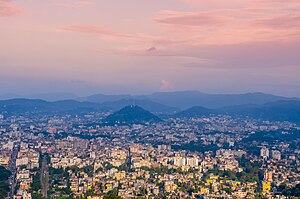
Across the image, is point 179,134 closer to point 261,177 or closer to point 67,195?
point 261,177

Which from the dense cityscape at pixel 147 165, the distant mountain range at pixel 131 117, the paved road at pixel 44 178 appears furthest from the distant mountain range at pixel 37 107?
the paved road at pixel 44 178

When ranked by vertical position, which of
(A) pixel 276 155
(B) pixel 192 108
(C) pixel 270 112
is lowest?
(A) pixel 276 155

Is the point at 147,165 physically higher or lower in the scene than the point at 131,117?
A: lower

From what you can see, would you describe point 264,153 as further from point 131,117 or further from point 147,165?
point 131,117

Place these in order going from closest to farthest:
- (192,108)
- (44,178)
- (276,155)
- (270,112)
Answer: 1. (44,178)
2. (276,155)
3. (270,112)
4. (192,108)

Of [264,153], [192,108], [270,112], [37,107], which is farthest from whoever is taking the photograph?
[192,108]

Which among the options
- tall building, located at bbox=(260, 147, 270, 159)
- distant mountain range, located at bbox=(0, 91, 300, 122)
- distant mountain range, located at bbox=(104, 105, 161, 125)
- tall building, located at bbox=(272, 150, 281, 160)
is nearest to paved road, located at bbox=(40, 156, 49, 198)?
tall building, located at bbox=(260, 147, 270, 159)

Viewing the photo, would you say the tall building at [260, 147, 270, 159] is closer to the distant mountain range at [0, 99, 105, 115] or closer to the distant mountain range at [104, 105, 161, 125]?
the distant mountain range at [104, 105, 161, 125]

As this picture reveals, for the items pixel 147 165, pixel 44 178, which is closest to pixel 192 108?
pixel 147 165
